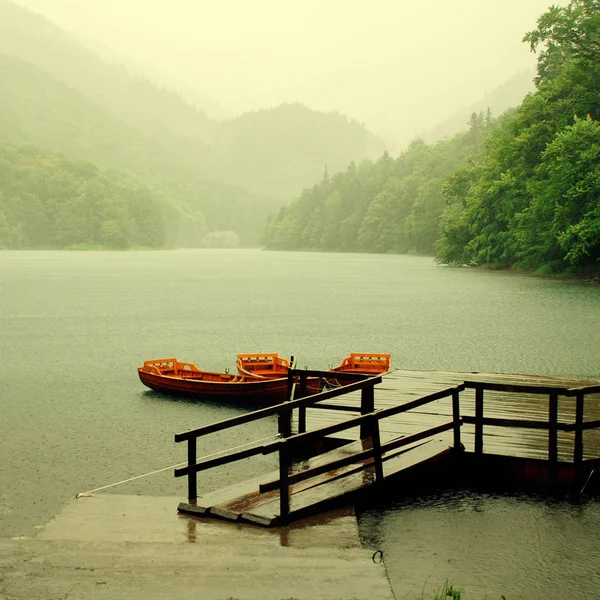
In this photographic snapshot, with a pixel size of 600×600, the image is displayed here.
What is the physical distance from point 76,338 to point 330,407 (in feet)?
75.5

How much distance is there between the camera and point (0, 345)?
3206 cm

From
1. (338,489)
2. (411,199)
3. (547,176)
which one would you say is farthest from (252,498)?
(411,199)

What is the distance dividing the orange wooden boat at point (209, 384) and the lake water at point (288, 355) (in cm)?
48

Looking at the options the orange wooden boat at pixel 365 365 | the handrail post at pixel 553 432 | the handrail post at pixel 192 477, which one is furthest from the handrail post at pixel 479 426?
the orange wooden boat at pixel 365 365

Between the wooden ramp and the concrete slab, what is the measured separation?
0.18 m

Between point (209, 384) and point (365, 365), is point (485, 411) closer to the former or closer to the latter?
point (365, 365)

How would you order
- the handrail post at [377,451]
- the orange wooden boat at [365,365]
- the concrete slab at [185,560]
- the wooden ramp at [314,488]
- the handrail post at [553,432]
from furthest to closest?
1. the orange wooden boat at [365,365]
2. the handrail post at [553,432]
3. the handrail post at [377,451]
4. the wooden ramp at [314,488]
5. the concrete slab at [185,560]

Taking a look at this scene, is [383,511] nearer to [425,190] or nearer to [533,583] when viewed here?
[533,583]

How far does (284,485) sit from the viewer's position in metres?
9.16

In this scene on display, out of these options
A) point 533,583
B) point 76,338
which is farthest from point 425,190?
point 533,583

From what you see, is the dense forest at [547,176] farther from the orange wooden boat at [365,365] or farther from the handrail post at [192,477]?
the handrail post at [192,477]

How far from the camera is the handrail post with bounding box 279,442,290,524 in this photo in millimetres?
9086

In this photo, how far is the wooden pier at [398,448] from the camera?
9820 millimetres

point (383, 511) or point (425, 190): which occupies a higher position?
point (425, 190)
